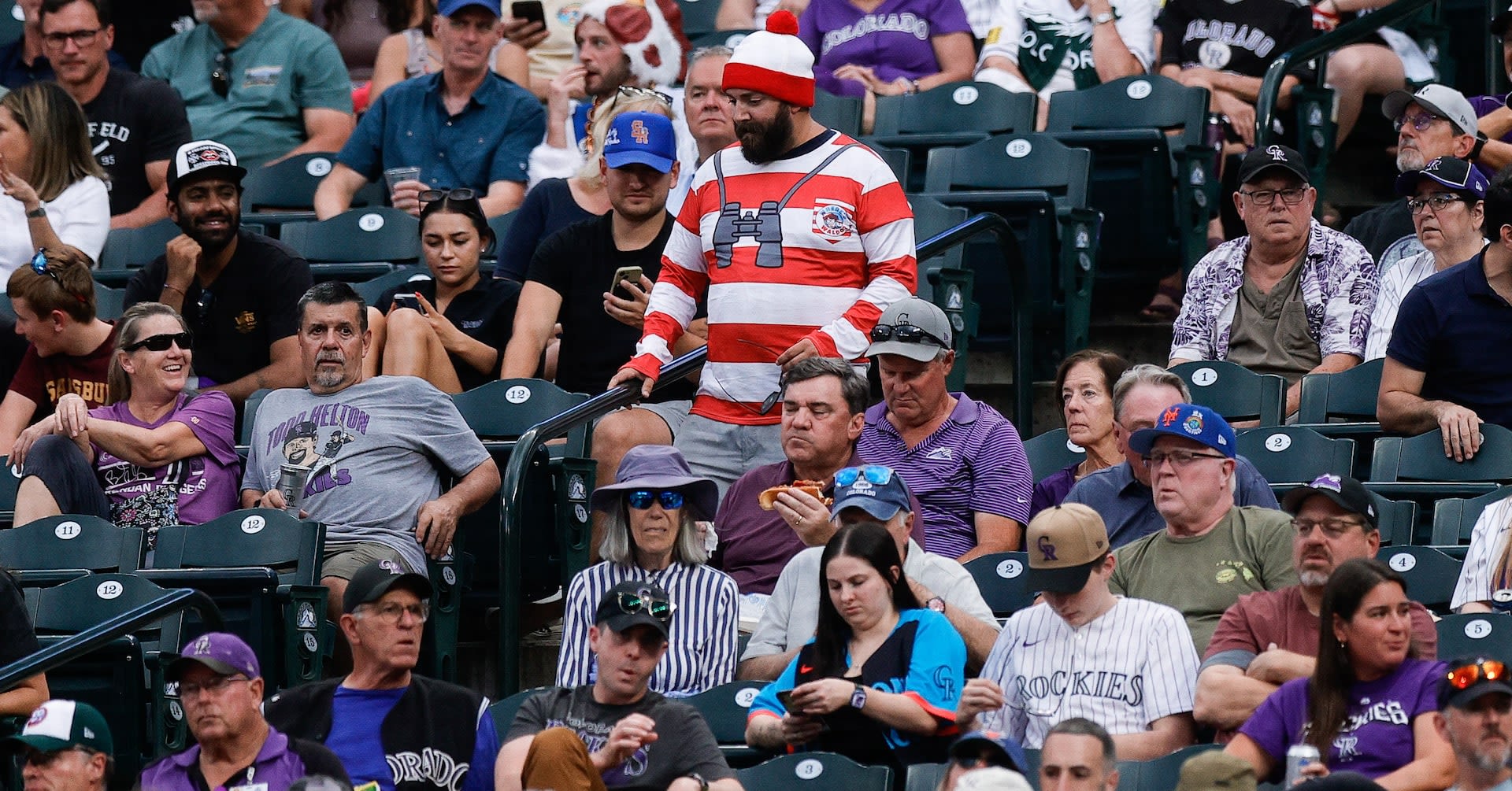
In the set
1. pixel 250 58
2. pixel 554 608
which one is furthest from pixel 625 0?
pixel 554 608

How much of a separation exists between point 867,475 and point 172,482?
8.29 feet

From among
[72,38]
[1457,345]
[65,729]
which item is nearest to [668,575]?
[65,729]

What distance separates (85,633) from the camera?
20.6ft

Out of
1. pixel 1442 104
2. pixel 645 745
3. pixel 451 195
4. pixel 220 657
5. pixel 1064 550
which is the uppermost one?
pixel 1442 104

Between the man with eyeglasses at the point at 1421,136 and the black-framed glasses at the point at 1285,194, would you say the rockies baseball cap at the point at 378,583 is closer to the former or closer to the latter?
the black-framed glasses at the point at 1285,194

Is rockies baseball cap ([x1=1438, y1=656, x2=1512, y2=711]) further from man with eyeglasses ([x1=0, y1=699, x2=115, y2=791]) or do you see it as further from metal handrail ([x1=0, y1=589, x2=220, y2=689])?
metal handrail ([x1=0, y1=589, x2=220, y2=689])

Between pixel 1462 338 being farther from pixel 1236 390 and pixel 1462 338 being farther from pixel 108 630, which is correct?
pixel 108 630

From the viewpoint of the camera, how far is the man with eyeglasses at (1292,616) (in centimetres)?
529

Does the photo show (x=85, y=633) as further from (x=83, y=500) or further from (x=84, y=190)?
(x=84, y=190)

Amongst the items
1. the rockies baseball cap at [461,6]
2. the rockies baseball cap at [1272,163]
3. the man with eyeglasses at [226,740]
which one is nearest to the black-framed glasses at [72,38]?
the rockies baseball cap at [461,6]

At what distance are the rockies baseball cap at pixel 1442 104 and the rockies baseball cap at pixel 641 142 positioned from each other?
257cm

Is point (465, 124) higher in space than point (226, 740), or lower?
higher

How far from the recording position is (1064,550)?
5.50m

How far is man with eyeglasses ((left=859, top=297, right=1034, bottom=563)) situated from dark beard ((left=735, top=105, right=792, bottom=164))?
2.06ft
